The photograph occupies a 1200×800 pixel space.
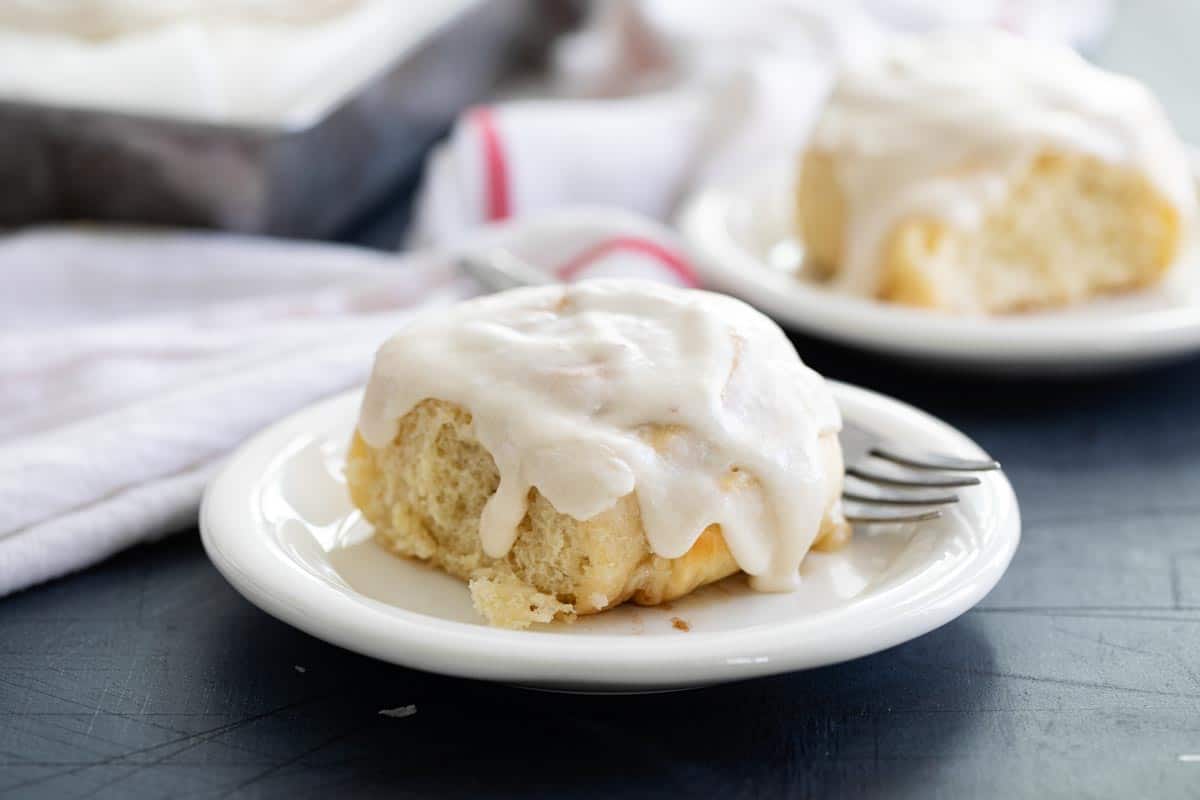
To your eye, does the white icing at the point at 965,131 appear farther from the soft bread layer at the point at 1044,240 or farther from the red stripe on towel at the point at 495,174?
the red stripe on towel at the point at 495,174

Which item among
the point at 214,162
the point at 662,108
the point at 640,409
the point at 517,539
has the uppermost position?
the point at 640,409

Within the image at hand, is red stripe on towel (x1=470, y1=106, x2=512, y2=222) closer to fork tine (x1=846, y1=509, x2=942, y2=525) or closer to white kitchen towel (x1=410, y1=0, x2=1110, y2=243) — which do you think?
white kitchen towel (x1=410, y1=0, x2=1110, y2=243)

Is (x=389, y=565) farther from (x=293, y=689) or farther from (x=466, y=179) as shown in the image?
(x=466, y=179)

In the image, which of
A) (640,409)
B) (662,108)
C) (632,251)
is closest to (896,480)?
(640,409)

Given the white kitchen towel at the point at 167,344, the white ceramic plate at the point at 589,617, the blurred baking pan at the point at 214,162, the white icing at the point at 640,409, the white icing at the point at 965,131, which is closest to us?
the white ceramic plate at the point at 589,617

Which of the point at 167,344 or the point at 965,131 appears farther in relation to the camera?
the point at 965,131

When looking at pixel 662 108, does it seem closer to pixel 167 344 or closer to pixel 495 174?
pixel 495 174

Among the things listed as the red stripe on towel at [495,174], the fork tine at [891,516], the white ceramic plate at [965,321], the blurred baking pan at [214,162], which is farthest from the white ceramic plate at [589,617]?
the red stripe on towel at [495,174]
